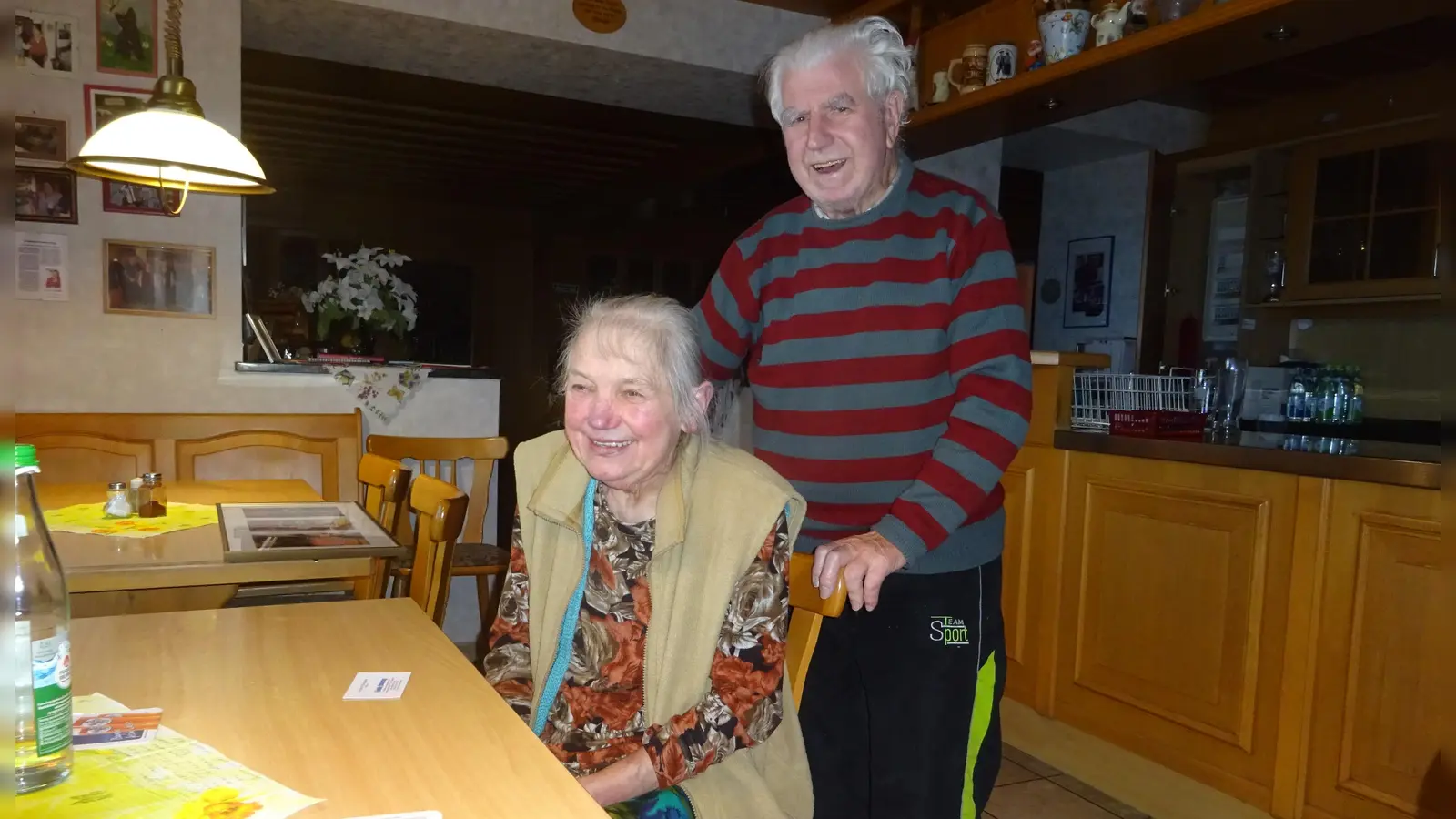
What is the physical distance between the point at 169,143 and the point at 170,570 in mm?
967

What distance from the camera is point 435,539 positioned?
1.67 meters

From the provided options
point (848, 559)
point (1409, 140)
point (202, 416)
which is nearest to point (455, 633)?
point (202, 416)

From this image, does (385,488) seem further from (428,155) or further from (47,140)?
(428,155)

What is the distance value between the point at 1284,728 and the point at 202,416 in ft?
10.3

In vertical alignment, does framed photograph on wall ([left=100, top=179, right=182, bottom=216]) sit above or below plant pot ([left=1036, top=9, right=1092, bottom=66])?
below

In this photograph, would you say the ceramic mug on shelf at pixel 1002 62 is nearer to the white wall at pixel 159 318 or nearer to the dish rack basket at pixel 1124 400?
the dish rack basket at pixel 1124 400

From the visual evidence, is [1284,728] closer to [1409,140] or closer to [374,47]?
[1409,140]

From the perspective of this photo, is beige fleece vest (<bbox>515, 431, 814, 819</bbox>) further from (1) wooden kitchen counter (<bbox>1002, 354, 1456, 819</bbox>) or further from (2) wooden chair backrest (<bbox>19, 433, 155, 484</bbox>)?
(2) wooden chair backrest (<bbox>19, 433, 155, 484</bbox>)

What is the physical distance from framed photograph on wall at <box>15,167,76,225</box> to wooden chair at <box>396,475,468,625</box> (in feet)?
6.12

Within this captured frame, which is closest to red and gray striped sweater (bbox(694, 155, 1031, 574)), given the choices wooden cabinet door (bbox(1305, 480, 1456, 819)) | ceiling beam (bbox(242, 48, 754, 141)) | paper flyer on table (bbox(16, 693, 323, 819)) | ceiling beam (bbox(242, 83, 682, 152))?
paper flyer on table (bbox(16, 693, 323, 819))

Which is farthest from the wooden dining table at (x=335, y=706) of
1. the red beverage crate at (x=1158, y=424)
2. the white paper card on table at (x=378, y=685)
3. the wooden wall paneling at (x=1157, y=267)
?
the wooden wall paneling at (x=1157, y=267)

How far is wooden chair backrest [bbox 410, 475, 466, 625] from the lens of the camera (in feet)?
5.44

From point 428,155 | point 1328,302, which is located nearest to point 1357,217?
point 1328,302

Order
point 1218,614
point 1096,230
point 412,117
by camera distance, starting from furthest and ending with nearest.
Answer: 1. point 1096,230
2. point 412,117
3. point 1218,614
